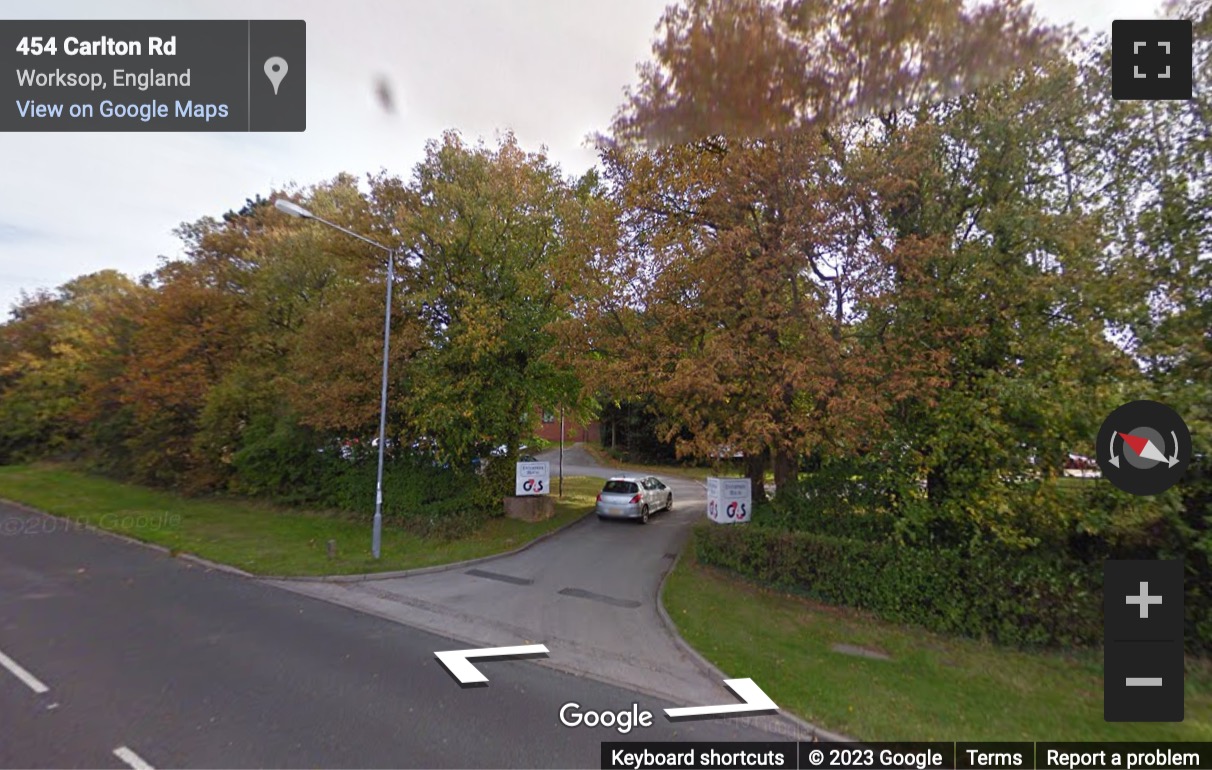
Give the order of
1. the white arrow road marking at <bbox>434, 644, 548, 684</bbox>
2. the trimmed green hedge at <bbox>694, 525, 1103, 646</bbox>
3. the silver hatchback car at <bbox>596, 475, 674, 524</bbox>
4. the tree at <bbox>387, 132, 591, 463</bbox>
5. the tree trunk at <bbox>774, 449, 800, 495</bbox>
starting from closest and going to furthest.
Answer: the white arrow road marking at <bbox>434, 644, 548, 684</bbox> → the trimmed green hedge at <bbox>694, 525, 1103, 646</bbox> → the tree trunk at <bbox>774, 449, 800, 495</bbox> → the tree at <bbox>387, 132, 591, 463</bbox> → the silver hatchback car at <bbox>596, 475, 674, 524</bbox>

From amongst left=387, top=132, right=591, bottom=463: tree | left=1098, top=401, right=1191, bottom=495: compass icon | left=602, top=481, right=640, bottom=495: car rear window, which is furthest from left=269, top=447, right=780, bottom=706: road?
left=1098, top=401, right=1191, bottom=495: compass icon

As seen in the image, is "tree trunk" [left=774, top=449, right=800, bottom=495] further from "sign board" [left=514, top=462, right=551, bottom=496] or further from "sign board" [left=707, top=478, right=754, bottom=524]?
"sign board" [left=514, top=462, right=551, bottom=496]

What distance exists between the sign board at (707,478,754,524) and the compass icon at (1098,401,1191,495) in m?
5.52

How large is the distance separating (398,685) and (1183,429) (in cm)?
873

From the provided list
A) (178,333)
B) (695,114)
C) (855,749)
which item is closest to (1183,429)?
(855,749)

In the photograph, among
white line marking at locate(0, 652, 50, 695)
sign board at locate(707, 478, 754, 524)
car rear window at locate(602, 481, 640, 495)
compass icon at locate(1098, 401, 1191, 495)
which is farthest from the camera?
car rear window at locate(602, 481, 640, 495)

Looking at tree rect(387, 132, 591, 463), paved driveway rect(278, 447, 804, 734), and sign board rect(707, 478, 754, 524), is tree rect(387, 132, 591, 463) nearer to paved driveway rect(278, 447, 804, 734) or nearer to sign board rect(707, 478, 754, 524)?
paved driveway rect(278, 447, 804, 734)

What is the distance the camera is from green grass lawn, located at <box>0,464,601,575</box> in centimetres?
1088

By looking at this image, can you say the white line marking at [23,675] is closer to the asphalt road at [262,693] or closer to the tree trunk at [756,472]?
the asphalt road at [262,693]

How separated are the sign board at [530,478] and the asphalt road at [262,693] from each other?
17.4ft

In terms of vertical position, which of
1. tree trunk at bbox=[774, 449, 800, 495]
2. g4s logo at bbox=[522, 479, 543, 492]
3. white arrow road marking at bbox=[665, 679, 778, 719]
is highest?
tree trunk at bbox=[774, 449, 800, 495]

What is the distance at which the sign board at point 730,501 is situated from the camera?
33.6 ft

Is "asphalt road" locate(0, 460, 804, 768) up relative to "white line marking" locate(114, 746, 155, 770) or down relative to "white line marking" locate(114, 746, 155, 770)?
down

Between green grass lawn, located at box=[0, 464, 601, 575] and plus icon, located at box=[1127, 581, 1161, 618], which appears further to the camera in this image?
green grass lawn, located at box=[0, 464, 601, 575]
